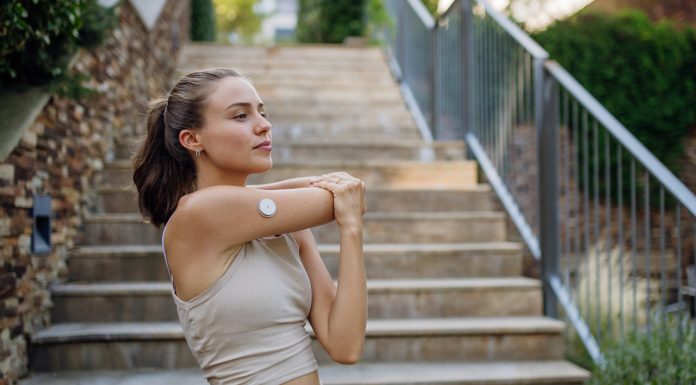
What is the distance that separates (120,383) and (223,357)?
4.51 ft

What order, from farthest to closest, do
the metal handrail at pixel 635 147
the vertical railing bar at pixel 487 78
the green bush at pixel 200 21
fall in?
the green bush at pixel 200 21
the vertical railing bar at pixel 487 78
the metal handrail at pixel 635 147

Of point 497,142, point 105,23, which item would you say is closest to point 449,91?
point 497,142

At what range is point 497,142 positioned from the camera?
3.72m

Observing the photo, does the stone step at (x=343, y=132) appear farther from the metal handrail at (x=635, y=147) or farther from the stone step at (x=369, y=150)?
the metal handrail at (x=635, y=147)

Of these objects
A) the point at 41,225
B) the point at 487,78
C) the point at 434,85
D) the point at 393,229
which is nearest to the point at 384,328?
the point at 393,229

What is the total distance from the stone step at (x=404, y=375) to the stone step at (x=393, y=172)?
1.34 metres

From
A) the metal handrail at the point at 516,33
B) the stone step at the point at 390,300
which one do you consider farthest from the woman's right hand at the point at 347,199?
the metal handrail at the point at 516,33

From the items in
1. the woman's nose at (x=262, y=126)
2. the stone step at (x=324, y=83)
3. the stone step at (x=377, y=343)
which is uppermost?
the stone step at (x=324, y=83)

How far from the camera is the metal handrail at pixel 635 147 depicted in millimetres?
2219

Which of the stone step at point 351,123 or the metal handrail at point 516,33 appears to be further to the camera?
the stone step at point 351,123

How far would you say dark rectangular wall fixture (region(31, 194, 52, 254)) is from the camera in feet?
8.13

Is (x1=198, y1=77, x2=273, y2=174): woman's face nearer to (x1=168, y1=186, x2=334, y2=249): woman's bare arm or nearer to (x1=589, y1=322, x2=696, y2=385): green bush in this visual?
(x1=168, y1=186, x2=334, y2=249): woman's bare arm

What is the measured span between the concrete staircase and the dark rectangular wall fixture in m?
0.22

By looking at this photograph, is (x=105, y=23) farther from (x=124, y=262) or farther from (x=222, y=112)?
(x=222, y=112)
